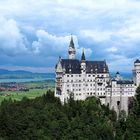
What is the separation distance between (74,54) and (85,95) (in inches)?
452

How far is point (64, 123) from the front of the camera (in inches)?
2926

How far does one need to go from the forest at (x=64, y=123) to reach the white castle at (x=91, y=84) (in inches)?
367

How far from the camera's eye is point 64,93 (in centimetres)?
9725

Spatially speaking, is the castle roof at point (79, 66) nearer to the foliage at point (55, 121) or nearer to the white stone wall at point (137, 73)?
the white stone wall at point (137, 73)

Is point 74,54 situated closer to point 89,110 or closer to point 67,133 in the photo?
point 89,110

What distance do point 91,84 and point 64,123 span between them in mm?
27284

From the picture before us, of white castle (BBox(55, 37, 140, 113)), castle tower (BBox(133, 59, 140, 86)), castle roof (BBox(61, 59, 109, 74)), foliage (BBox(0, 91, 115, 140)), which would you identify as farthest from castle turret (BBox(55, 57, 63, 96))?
castle tower (BBox(133, 59, 140, 86))

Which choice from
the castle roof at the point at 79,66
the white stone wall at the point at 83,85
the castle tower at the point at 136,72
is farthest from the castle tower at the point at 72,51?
the castle tower at the point at 136,72

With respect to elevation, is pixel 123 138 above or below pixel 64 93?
below

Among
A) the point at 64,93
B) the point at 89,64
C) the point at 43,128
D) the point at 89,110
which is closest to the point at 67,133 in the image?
the point at 43,128

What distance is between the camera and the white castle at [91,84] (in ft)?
323

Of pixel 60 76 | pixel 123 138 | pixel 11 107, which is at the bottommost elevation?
pixel 123 138

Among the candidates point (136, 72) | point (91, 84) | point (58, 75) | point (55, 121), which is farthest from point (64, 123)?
point (136, 72)

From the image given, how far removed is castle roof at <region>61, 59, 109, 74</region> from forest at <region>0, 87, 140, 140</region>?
1178cm
